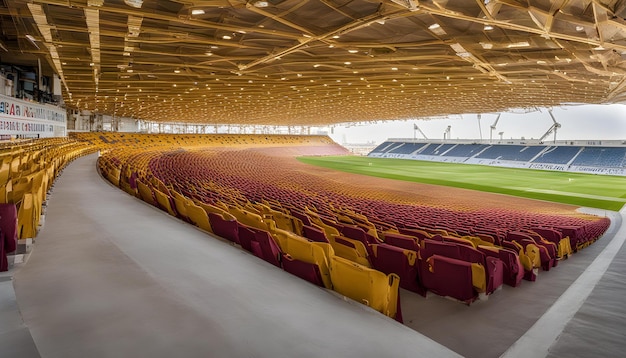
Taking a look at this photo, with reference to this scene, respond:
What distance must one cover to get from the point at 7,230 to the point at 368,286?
3.70m

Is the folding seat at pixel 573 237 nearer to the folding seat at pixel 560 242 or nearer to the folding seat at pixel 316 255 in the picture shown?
the folding seat at pixel 560 242

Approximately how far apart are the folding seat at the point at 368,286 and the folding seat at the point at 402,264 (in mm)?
1320

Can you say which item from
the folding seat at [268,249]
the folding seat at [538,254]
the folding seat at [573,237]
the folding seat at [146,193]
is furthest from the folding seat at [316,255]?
the folding seat at [573,237]

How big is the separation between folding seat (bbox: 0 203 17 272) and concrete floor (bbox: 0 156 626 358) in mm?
215

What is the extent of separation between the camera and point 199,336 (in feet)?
8.99

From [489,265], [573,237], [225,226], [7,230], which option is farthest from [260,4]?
[573,237]

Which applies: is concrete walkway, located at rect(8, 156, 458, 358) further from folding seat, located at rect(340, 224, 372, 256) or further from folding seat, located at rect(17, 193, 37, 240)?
folding seat, located at rect(340, 224, 372, 256)

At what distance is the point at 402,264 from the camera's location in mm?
5277

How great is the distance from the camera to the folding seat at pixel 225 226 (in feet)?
19.6

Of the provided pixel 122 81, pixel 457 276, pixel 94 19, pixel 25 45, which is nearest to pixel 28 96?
pixel 122 81

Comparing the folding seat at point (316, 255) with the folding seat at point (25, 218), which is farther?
the folding seat at point (316, 255)

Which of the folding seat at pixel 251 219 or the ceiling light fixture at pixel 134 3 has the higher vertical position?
the ceiling light fixture at pixel 134 3

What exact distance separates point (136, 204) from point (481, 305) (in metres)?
6.94

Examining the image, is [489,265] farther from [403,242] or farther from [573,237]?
[573,237]
